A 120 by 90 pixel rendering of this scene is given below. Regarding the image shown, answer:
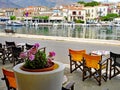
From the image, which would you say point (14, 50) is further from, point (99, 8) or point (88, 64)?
point (99, 8)

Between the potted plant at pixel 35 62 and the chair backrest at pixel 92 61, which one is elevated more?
the potted plant at pixel 35 62

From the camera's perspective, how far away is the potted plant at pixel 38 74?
9.46ft

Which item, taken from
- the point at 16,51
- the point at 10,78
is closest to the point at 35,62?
the point at 10,78

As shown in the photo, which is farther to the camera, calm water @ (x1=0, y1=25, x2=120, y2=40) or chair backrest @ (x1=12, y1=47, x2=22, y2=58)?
calm water @ (x1=0, y1=25, x2=120, y2=40)

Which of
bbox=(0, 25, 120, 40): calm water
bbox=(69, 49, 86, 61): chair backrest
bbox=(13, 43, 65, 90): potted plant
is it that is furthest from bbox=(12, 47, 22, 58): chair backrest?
bbox=(0, 25, 120, 40): calm water

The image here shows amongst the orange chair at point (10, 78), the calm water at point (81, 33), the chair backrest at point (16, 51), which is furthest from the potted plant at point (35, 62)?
the calm water at point (81, 33)

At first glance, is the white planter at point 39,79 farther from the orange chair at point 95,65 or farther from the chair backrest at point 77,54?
the chair backrest at point 77,54

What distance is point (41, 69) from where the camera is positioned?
2.97 metres

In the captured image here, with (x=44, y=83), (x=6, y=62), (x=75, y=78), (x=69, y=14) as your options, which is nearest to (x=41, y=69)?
(x=44, y=83)

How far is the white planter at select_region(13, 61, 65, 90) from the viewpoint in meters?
2.88

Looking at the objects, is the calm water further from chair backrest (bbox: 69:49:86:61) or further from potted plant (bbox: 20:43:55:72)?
potted plant (bbox: 20:43:55:72)

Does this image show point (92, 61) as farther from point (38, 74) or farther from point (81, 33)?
point (81, 33)

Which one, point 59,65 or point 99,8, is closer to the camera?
point 59,65

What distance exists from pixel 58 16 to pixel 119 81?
86.6m
